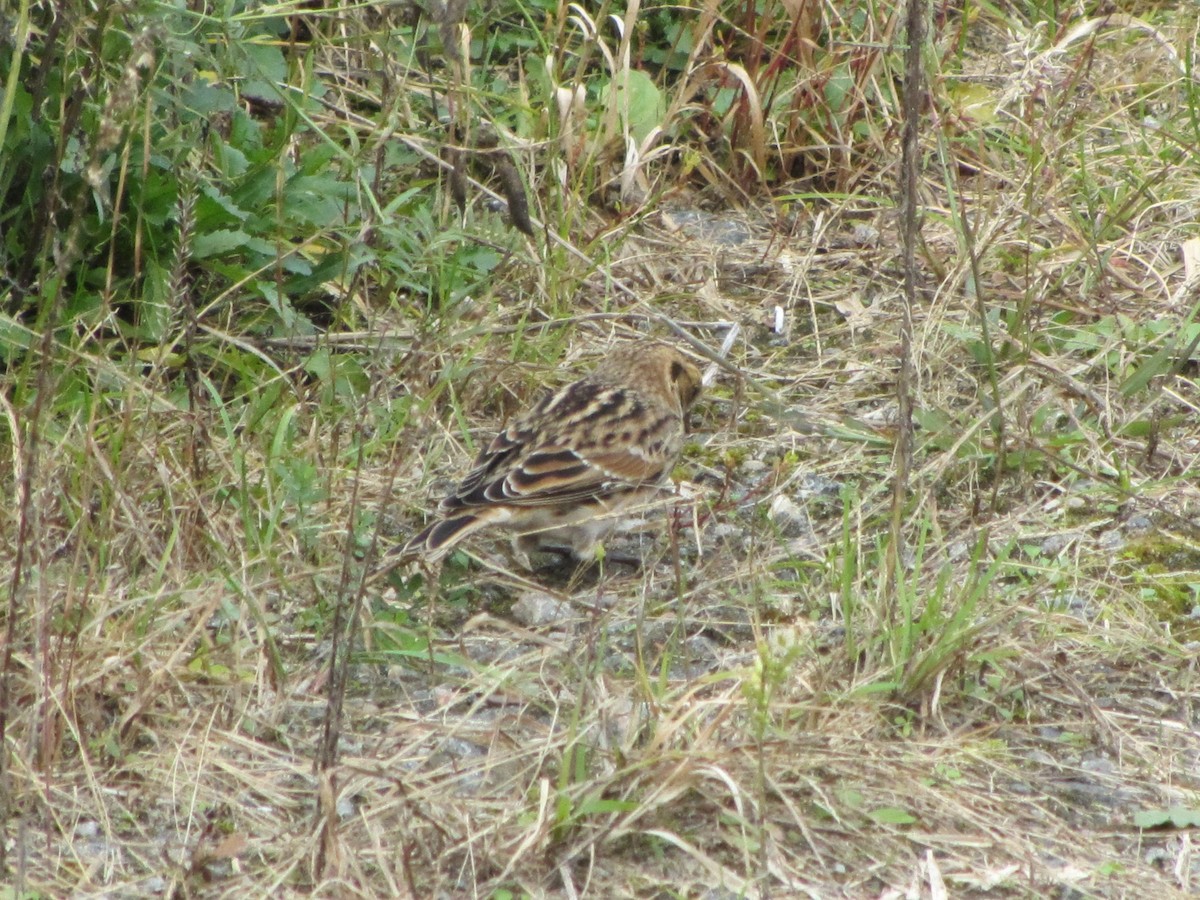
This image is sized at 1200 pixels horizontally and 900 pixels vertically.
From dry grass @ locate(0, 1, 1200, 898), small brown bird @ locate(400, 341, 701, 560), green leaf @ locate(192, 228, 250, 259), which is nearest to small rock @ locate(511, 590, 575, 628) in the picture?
dry grass @ locate(0, 1, 1200, 898)

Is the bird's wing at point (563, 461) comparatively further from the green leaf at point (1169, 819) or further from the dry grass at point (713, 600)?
the green leaf at point (1169, 819)

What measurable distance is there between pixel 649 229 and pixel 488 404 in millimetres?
1561

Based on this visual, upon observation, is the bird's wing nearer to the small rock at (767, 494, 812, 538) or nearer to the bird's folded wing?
the bird's folded wing

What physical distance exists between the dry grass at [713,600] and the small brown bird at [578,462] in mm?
202

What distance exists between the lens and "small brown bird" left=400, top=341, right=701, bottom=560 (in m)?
5.52

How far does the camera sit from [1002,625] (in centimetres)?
491

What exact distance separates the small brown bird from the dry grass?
202mm

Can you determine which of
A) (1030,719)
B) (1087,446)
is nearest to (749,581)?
(1030,719)

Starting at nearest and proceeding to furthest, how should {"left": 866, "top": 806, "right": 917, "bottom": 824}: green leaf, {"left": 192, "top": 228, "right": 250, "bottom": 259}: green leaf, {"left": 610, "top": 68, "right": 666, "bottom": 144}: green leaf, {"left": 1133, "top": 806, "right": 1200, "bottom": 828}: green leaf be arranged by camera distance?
1. {"left": 866, "top": 806, "right": 917, "bottom": 824}: green leaf
2. {"left": 1133, "top": 806, "right": 1200, "bottom": 828}: green leaf
3. {"left": 192, "top": 228, "right": 250, "bottom": 259}: green leaf
4. {"left": 610, "top": 68, "right": 666, "bottom": 144}: green leaf

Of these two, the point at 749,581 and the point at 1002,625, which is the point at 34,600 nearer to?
the point at 749,581

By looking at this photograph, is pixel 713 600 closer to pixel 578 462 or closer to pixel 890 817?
pixel 578 462

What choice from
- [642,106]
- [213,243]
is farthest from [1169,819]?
[642,106]

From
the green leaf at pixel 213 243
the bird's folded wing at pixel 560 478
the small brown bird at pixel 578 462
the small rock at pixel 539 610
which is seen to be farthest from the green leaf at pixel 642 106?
the small rock at pixel 539 610

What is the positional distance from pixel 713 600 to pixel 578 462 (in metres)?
0.75
